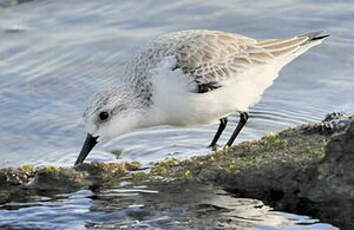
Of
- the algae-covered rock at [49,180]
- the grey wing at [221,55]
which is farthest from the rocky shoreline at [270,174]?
Answer: the grey wing at [221,55]

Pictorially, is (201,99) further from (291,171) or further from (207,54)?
(291,171)

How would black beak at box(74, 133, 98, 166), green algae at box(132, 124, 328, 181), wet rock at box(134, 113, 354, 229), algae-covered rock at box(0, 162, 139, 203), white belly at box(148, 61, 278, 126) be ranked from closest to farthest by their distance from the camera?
wet rock at box(134, 113, 354, 229)
green algae at box(132, 124, 328, 181)
algae-covered rock at box(0, 162, 139, 203)
white belly at box(148, 61, 278, 126)
black beak at box(74, 133, 98, 166)

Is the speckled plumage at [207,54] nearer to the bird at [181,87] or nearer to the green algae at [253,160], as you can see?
the bird at [181,87]

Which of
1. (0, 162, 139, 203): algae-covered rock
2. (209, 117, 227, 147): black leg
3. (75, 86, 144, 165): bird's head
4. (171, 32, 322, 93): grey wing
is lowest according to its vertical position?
(209, 117, 227, 147): black leg

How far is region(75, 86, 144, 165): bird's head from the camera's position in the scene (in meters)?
7.94

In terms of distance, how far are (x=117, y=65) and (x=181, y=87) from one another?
11.6 ft

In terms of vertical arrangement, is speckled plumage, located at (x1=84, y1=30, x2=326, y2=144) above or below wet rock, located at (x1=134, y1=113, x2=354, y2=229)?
above

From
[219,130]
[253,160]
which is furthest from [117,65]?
[253,160]

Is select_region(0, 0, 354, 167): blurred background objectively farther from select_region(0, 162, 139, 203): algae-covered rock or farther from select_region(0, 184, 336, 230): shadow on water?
select_region(0, 184, 336, 230): shadow on water

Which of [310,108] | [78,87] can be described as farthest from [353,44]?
[78,87]

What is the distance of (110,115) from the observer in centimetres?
801

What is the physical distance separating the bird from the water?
0.56 m

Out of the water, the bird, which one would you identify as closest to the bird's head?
the bird

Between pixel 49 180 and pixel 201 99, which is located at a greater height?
pixel 201 99
